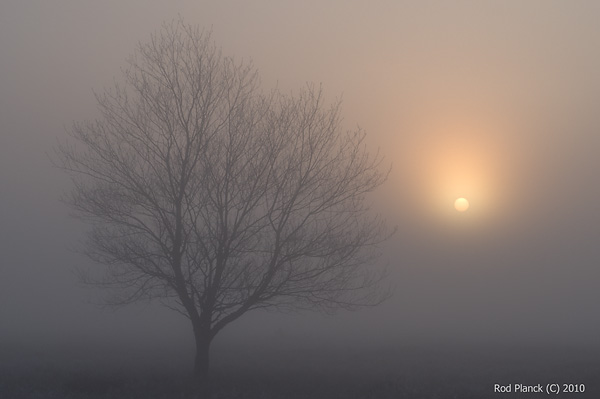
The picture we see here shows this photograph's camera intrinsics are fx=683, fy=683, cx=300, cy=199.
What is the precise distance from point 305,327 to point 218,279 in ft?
108

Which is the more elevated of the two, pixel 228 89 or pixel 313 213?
pixel 228 89

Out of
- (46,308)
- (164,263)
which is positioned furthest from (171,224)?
(46,308)

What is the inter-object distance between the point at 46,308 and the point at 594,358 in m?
44.2

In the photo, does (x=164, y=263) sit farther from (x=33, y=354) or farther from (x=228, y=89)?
(x=33, y=354)

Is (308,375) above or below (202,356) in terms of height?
below

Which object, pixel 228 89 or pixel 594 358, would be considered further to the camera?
pixel 594 358

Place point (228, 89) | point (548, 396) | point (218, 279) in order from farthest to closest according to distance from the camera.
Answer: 1. point (228, 89)
2. point (218, 279)
3. point (548, 396)

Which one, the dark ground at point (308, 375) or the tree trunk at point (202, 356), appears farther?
the tree trunk at point (202, 356)

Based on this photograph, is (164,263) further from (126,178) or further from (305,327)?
(305,327)

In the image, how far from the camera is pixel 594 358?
2350cm

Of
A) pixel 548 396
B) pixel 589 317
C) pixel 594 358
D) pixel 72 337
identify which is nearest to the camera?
pixel 548 396

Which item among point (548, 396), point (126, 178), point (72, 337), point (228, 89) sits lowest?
point (548, 396)

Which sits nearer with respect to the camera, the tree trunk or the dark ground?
the dark ground

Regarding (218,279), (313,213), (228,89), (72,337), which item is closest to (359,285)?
(313,213)
